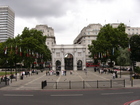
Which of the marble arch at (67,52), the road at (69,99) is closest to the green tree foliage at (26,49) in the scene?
the marble arch at (67,52)

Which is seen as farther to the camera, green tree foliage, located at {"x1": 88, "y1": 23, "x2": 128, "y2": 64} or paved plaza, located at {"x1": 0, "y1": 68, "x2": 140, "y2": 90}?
green tree foliage, located at {"x1": 88, "y1": 23, "x2": 128, "y2": 64}

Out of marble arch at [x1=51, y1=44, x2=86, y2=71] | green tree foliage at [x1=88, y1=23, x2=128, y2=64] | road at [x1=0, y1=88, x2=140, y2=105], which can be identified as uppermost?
green tree foliage at [x1=88, y1=23, x2=128, y2=64]

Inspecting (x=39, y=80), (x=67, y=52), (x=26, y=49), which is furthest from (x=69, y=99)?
(x=67, y=52)

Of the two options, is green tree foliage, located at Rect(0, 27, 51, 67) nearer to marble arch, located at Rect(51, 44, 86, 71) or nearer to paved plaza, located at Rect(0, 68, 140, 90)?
marble arch, located at Rect(51, 44, 86, 71)

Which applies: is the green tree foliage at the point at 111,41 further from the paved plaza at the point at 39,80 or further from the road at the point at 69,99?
the road at the point at 69,99

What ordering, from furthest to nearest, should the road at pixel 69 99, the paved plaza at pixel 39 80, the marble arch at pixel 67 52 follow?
the marble arch at pixel 67 52, the paved plaza at pixel 39 80, the road at pixel 69 99

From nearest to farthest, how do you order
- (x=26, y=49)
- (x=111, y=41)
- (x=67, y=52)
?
(x=111, y=41), (x=26, y=49), (x=67, y=52)

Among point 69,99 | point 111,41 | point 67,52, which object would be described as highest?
point 111,41

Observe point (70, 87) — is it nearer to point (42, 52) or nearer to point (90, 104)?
point (90, 104)

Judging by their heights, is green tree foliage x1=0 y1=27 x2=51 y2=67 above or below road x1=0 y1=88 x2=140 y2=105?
above

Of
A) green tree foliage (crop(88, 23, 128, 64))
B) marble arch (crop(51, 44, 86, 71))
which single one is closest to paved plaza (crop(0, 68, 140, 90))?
green tree foliage (crop(88, 23, 128, 64))

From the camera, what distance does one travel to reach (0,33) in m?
Result: 157

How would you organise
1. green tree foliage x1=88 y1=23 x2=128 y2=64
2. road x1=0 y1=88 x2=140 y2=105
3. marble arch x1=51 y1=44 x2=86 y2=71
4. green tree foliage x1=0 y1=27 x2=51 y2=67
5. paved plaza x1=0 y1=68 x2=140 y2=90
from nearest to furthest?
road x1=0 y1=88 x2=140 y2=105
paved plaza x1=0 y1=68 x2=140 y2=90
green tree foliage x1=88 y1=23 x2=128 y2=64
green tree foliage x1=0 y1=27 x2=51 y2=67
marble arch x1=51 y1=44 x2=86 y2=71

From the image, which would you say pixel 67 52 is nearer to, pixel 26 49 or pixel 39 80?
pixel 26 49
